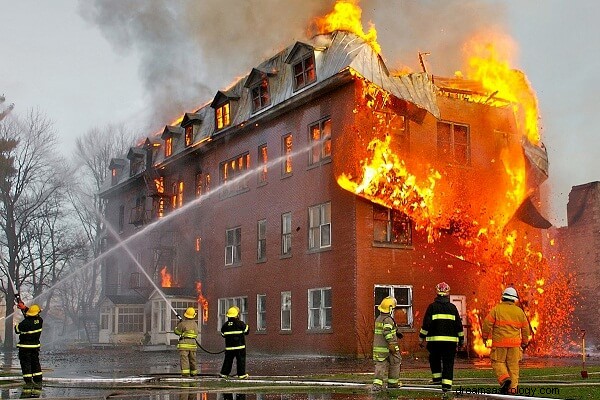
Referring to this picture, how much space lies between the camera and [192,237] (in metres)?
37.9

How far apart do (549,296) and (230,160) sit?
50.2 feet

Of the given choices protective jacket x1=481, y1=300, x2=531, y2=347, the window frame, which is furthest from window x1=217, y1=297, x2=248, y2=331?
protective jacket x1=481, y1=300, x2=531, y2=347

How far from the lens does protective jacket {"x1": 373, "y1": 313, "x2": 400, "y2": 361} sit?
12.1m

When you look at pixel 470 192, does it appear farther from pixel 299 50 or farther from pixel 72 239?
pixel 72 239

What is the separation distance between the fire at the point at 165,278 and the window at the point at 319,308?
48.4 feet

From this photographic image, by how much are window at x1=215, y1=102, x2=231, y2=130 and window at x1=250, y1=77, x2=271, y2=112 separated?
8.83ft

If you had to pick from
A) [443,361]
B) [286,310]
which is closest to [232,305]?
[286,310]

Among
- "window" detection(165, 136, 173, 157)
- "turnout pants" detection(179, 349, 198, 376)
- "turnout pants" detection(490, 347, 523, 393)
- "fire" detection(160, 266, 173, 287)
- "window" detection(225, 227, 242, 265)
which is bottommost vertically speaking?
"turnout pants" detection(179, 349, 198, 376)

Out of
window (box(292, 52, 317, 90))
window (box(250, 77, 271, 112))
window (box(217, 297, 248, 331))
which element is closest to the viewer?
window (box(292, 52, 317, 90))

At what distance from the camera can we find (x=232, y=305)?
3341 centimetres

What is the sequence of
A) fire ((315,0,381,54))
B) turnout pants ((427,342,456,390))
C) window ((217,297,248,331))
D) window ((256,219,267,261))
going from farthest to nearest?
window ((217,297,248,331)), window ((256,219,267,261)), fire ((315,0,381,54)), turnout pants ((427,342,456,390))

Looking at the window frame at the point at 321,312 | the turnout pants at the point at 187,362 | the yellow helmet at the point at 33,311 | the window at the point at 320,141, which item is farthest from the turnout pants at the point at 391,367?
the window at the point at 320,141

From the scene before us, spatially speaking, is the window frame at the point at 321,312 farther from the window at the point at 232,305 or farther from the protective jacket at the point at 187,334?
the protective jacket at the point at 187,334

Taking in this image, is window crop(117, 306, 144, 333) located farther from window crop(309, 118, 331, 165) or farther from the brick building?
window crop(309, 118, 331, 165)
